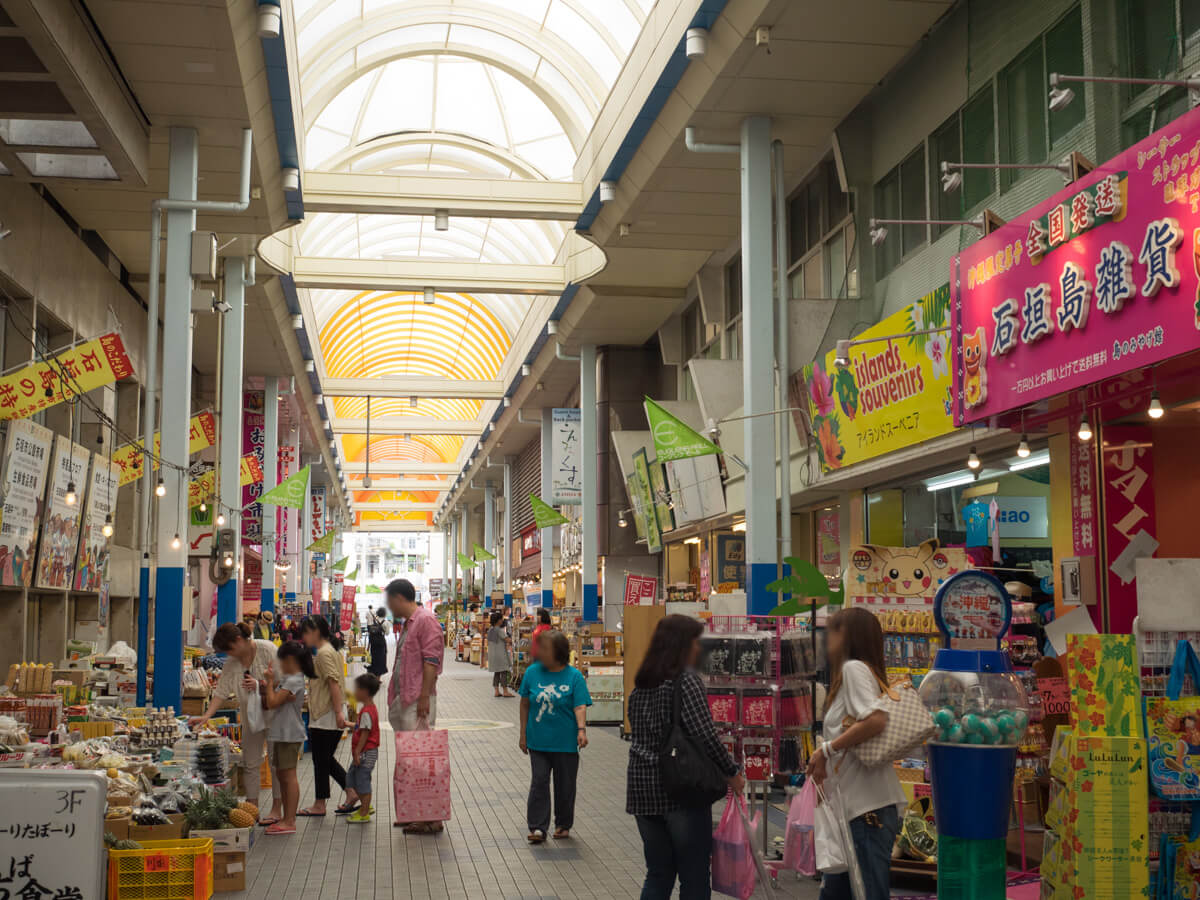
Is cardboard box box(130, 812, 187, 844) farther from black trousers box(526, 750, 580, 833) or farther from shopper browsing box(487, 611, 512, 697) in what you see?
shopper browsing box(487, 611, 512, 697)

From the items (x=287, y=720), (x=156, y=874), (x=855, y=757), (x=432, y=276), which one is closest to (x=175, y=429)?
(x=287, y=720)

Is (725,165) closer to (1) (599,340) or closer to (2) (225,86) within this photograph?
(2) (225,86)

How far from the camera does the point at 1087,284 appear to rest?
288 inches

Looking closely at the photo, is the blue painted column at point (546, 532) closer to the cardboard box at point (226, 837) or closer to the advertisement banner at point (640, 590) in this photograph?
the advertisement banner at point (640, 590)

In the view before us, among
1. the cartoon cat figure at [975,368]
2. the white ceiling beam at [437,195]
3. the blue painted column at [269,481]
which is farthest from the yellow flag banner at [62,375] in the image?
the blue painted column at [269,481]

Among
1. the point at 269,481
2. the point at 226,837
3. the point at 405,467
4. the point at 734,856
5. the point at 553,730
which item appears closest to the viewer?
the point at 734,856

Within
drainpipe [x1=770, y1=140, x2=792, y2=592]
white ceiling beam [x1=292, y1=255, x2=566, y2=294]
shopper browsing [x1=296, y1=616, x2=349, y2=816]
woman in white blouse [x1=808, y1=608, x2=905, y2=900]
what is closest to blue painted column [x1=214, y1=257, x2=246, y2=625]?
white ceiling beam [x1=292, y1=255, x2=566, y2=294]

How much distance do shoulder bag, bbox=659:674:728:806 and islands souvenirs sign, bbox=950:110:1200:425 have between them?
343 centimetres

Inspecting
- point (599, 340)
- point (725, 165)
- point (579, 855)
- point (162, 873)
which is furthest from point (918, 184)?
point (599, 340)

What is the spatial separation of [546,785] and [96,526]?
28.3ft

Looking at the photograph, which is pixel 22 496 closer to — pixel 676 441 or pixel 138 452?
pixel 138 452

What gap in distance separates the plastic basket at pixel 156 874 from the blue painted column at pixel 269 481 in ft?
60.2

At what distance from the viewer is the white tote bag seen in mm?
4930

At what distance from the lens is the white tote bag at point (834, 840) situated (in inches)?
194
